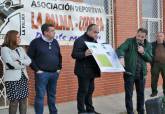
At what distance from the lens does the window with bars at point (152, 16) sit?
45.5 feet

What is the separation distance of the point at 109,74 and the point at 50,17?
288 centimetres

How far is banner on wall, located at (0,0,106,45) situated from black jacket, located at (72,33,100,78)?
1.46 metres

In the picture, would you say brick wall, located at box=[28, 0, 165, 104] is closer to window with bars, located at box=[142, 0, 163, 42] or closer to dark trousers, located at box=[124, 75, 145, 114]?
window with bars, located at box=[142, 0, 163, 42]

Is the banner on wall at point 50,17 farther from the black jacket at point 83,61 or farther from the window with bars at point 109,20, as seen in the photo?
the black jacket at point 83,61

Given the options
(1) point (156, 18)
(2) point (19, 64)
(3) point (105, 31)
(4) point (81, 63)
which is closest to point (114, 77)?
(3) point (105, 31)

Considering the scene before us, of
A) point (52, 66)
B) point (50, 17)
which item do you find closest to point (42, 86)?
point (52, 66)

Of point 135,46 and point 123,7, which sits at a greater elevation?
point 123,7

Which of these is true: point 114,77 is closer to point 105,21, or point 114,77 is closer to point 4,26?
point 105,21

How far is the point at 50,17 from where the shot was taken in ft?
32.7

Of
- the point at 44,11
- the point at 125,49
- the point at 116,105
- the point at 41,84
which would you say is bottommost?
the point at 116,105

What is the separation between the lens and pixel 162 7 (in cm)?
1452

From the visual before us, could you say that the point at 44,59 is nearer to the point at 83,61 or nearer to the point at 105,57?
the point at 83,61

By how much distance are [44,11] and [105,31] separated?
2.20 metres

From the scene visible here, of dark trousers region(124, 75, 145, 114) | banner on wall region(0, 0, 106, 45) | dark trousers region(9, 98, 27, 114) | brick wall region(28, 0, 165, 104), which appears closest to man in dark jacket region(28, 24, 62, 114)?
dark trousers region(9, 98, 27, 114)
